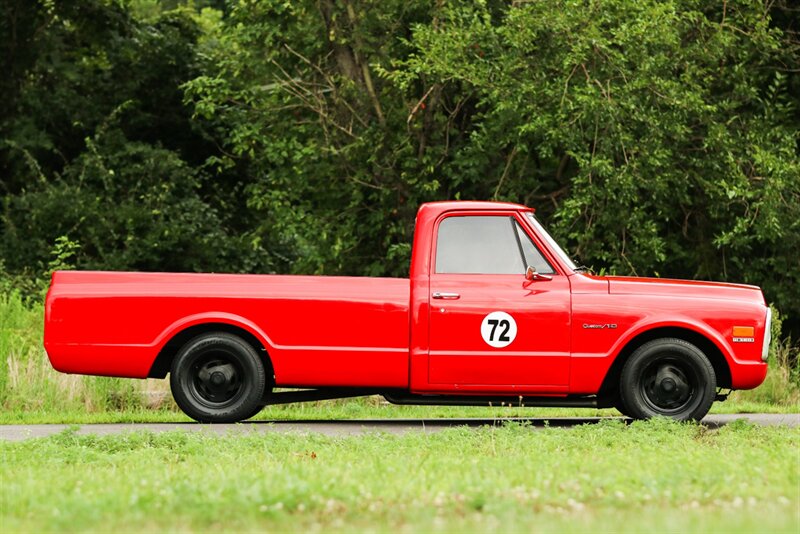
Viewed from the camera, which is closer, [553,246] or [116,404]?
[553,246]

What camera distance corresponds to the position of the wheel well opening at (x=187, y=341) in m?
11.4

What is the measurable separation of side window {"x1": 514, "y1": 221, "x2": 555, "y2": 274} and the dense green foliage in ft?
21.8

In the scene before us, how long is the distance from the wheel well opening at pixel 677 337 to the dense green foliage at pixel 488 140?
22.1 ft

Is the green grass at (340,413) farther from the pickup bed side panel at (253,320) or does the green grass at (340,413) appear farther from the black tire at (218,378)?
the pickup bed side panel at (253,320)

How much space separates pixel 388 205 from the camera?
21.5 m

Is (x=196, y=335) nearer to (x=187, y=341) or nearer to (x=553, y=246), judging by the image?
(x=187, y=341)

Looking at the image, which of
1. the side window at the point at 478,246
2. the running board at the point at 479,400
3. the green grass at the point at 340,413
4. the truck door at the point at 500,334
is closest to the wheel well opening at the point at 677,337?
the running board at the point at 479,400

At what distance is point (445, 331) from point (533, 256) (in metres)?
1.07

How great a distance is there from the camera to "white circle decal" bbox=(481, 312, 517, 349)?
1104cm

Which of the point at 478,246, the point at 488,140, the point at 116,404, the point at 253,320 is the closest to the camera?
the point at 253,320

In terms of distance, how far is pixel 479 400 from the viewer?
11336mm

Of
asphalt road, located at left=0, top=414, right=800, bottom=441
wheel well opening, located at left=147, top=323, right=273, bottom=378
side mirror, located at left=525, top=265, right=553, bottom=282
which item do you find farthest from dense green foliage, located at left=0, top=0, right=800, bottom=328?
wheel well opening, located at left=147, top=323, right=273, bottom=378

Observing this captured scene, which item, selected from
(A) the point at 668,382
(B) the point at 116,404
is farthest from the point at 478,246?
(B) the point at 116,404

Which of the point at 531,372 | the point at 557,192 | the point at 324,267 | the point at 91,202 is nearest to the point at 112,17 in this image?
the point at 91,202
